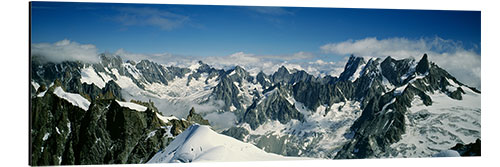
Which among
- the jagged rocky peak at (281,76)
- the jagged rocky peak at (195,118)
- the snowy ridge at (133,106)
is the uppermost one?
the jagged rocky peak at (281,76)

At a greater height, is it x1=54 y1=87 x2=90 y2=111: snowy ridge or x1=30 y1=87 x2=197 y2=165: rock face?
x1=54 y1=87 x2=90 y2=111: snowy ridge

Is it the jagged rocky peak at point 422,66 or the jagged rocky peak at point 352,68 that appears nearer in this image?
the jagged rocky peak at point 352,68

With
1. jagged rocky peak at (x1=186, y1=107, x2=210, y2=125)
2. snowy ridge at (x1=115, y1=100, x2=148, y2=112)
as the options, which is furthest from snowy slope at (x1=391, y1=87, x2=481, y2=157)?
snowy ridge at (x1=115, y1=100, x2=148, y2=112)

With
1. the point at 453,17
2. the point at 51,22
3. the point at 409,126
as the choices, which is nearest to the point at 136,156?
the point at 51,22

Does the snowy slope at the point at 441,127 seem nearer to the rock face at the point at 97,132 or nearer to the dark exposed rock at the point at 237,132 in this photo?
the dark exposed rock at the point at 237,132

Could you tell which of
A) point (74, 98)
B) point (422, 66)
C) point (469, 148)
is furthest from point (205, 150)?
point (469, 148)

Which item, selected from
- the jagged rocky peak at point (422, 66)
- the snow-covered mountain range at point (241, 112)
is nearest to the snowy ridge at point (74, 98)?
the snow-covered mountain range at point (241, 112)

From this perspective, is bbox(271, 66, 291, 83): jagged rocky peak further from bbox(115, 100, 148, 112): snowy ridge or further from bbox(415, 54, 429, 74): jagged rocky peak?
bbox(115, 100, 148, 112): snowy ridge
